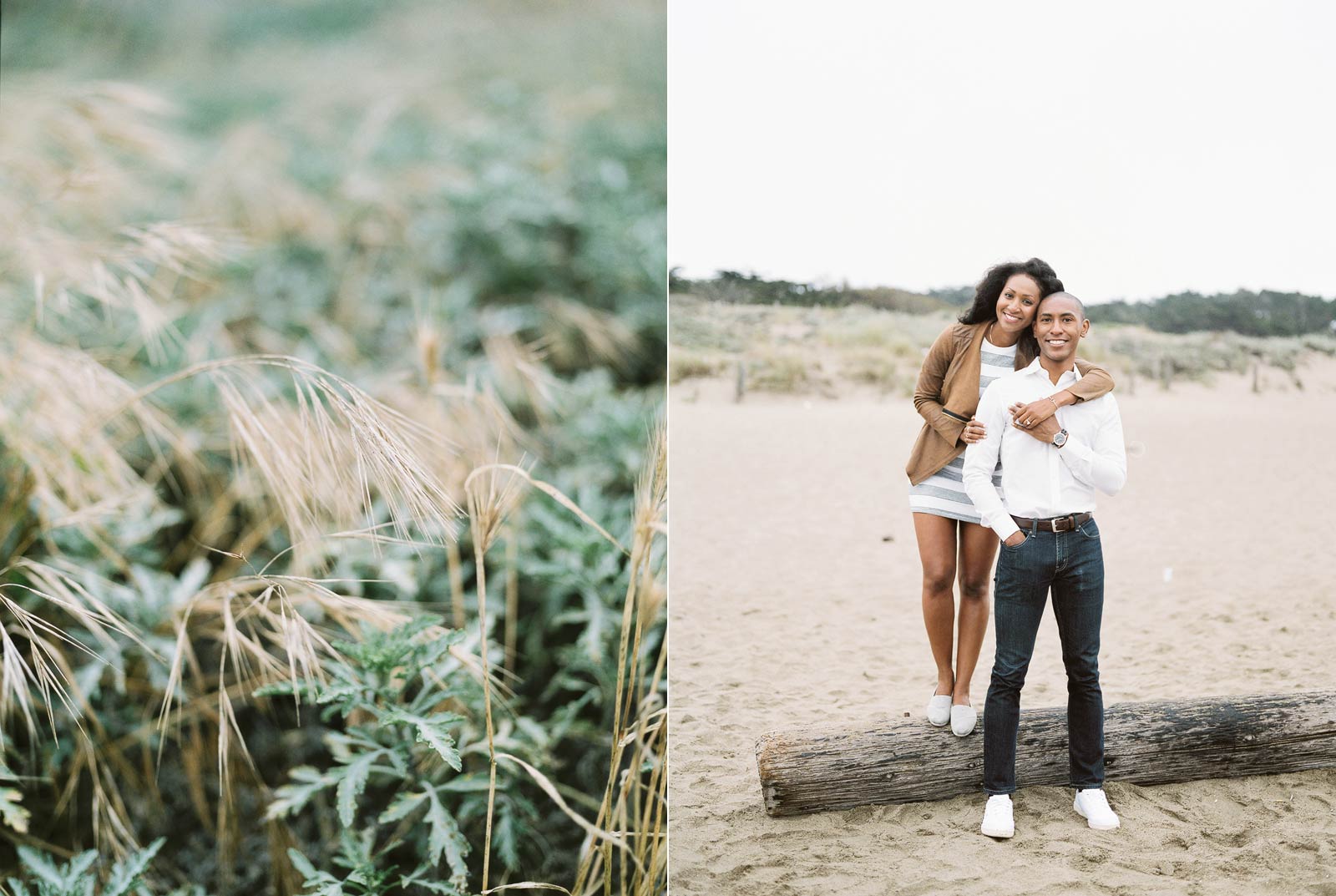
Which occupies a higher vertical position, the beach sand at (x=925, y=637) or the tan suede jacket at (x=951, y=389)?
the tan suede jacket at (x=951, y=389)

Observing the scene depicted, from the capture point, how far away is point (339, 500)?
1981 millimetres

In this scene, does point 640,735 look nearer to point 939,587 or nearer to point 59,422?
point 939,587

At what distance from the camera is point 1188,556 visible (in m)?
1.83

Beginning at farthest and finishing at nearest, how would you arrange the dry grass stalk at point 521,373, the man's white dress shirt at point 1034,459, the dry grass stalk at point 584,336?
the dry grass stalk at point 584,336 < the dry grass stalk at point 521,373 < the man's white dress shirt at point 1034,459

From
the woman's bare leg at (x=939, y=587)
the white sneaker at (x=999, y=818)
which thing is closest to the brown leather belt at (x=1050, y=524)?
the woman's bare leg at (x=939, y=587)

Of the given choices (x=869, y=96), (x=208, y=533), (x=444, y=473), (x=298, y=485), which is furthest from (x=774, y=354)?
(x=208, y=533)

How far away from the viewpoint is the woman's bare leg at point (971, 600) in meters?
1.79

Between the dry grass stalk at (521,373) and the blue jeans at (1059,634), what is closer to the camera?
the blue jeans at (1059,634)

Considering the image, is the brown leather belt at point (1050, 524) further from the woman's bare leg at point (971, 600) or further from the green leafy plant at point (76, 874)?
the green leafy plant at point (76, 874)

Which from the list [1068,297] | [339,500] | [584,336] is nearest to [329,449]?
[339,500]

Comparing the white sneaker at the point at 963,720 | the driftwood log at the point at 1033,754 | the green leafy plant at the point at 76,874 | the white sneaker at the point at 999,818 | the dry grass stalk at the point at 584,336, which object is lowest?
the green leafy plant at the point at 76,874

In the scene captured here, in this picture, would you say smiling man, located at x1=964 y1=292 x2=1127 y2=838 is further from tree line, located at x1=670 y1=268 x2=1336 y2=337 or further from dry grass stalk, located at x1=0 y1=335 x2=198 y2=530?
dry grass stalk, located at x1=0 y1=335 x2=198 y2=530

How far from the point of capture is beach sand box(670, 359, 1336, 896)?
176cm

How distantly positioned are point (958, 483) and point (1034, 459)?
0.49 ft
